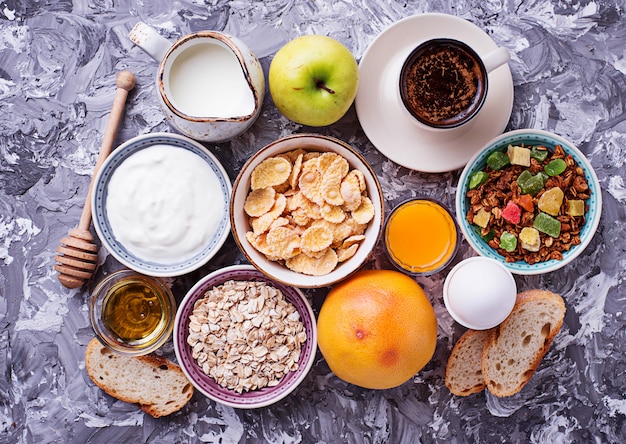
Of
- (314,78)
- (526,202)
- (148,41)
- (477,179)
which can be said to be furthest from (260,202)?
(526,202)

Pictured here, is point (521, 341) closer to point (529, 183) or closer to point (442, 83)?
point (529, 183)

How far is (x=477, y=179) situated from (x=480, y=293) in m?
0.26

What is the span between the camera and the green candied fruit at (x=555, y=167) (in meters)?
1.28

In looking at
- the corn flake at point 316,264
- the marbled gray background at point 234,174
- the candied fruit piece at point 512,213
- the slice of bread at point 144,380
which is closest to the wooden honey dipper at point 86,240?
the marbled gray background at point 234,174

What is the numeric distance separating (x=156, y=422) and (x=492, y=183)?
3.21 feet

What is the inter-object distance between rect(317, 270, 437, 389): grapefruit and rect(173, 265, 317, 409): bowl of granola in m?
0.12

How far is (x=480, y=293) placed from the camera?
1.19 meters

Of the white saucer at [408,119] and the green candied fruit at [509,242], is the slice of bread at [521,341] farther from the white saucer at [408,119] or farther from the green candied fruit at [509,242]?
the white saucer at [408,119]

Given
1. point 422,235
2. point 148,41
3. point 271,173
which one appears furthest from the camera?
point 422,235

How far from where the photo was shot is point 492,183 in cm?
130

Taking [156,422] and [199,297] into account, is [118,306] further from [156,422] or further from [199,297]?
[156,422]

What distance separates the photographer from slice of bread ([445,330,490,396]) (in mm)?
1351

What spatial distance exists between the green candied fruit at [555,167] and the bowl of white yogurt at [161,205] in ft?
2.37

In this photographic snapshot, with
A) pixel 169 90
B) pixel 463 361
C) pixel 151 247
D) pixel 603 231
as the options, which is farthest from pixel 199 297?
pixel 603 231
